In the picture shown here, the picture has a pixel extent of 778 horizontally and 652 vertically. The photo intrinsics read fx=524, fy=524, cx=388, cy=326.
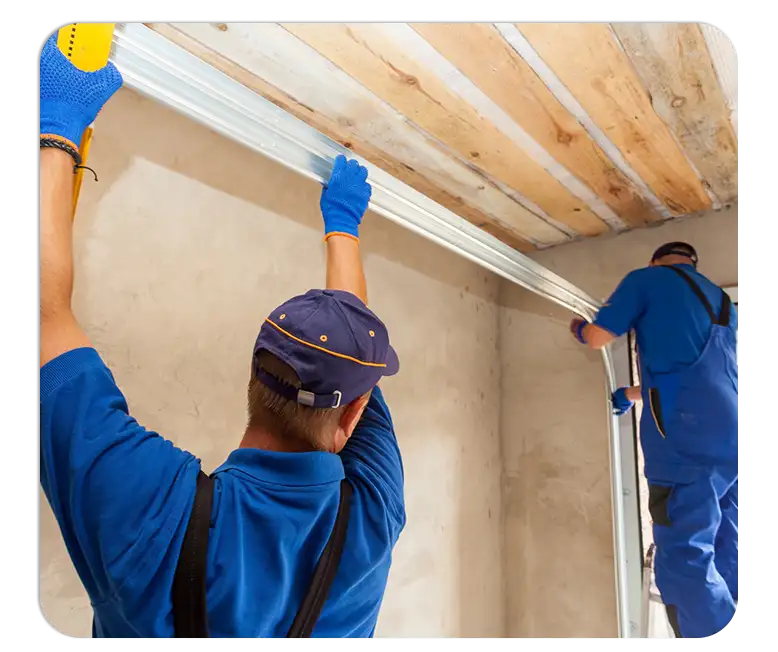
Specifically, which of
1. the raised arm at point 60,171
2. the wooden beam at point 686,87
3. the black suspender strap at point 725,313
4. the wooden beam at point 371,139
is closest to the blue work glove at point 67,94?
the raised arm at point 60,171

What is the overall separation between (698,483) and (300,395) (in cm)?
144

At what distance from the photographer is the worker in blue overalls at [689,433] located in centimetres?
160

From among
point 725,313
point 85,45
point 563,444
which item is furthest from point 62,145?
point 563,444

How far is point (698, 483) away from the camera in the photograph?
63.7 inches

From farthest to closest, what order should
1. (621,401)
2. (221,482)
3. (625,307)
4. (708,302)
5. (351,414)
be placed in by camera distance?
(621,401), (625,307), (708,302), (351,414), (221,482)

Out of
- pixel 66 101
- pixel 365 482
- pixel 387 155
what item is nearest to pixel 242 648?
pixel 365 482

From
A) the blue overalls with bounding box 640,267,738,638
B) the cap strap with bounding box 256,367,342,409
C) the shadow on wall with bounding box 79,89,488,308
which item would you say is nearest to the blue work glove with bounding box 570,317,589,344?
the blue overalls with bounding box 640,267,738,638

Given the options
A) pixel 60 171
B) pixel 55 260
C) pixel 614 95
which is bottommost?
pixel 55 260

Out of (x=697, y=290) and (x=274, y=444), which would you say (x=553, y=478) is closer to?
(x=697, y=290)

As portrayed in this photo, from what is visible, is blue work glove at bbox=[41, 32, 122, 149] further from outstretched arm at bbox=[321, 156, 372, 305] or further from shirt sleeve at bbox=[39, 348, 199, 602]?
outstretched arm at bbox=[321, 156, 372, 305]

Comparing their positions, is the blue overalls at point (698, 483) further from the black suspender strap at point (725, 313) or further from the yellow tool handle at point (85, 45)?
the yellow tool handle at point (85, 45)

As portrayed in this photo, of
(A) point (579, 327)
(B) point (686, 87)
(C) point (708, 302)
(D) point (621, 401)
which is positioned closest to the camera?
(B) point (686, 87)

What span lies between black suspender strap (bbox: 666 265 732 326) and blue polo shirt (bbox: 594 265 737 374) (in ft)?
0.04

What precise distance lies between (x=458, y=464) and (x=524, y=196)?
1201 mm
